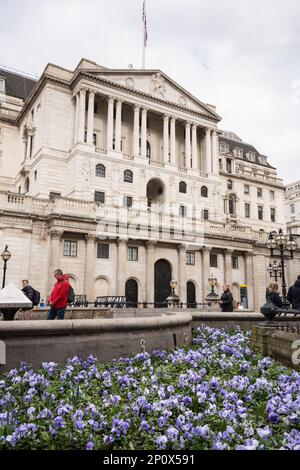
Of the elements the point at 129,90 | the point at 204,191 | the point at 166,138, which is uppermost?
the point at 129,90

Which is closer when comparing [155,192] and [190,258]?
[190,258]

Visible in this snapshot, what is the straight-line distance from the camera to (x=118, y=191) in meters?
41.7

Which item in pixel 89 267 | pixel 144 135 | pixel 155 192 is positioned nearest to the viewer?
pixel 89 267

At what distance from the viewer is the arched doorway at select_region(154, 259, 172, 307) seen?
118ft

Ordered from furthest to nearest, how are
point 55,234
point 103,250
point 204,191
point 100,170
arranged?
point 204,191 < point 100,170 < point 103,250 < point 55,234

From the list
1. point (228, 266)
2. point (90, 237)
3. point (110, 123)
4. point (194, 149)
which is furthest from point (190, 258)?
point (110, 123)

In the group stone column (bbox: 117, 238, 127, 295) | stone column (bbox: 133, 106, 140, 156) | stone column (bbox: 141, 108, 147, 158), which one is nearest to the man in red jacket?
stone column (bbox: 117, 238, 127, 295)

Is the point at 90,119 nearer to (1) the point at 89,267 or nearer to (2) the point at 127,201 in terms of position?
(2) the point at 127,201

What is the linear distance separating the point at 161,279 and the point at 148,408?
31021 mm

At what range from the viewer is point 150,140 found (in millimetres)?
49625

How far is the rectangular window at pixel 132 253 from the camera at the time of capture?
3475cm

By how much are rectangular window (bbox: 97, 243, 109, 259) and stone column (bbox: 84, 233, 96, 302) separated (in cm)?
130

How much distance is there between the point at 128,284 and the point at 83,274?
5108 mm

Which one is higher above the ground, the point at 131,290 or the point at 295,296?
the point at 131,290
